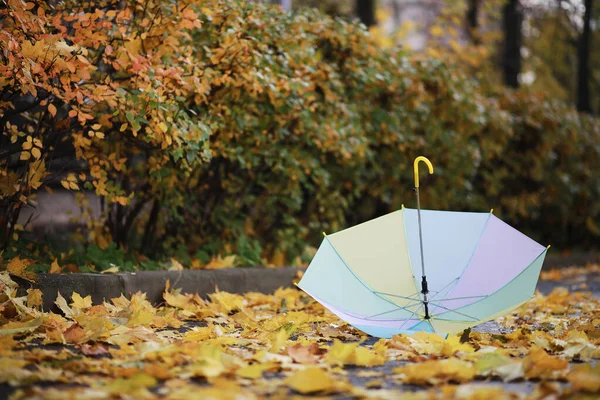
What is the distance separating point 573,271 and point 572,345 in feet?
24.5

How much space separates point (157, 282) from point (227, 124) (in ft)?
4.61

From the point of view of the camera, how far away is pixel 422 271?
→ 14.4ft

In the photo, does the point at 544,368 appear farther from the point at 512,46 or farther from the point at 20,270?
the point at 512,46

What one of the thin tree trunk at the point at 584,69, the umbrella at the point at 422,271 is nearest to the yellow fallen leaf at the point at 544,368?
the umbrella at the point at 422,271

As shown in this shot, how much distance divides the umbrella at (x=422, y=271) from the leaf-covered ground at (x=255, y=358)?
186 mm

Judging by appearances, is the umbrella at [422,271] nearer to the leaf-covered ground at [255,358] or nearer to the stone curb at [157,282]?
the leaf-covered ground at [255,358]

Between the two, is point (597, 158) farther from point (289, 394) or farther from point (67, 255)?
point (289, 394)

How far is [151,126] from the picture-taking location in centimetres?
498

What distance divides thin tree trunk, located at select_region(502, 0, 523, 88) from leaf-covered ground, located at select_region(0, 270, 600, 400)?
11305 mm

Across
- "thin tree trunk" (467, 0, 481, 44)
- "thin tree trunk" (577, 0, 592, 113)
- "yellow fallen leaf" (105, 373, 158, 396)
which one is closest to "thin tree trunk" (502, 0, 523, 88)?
"thin tree trunk" (577, 0, 592, 113)

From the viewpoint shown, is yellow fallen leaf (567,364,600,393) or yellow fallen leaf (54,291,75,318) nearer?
yellow fallen leaf (567,364,600,393)

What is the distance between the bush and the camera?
491cm

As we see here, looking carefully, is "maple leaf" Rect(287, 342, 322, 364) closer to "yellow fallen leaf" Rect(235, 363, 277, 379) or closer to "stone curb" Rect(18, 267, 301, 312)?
"yellow fallen leaf" Rect(235, 363, 277, 379)

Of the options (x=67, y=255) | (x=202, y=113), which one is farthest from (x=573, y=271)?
(x=67, y=255)
